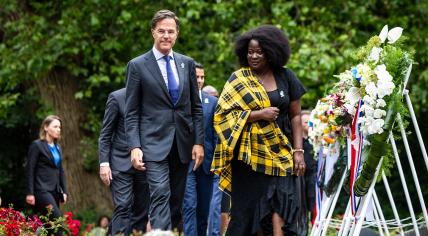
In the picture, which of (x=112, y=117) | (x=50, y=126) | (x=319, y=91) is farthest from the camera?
(x=319, y=91)

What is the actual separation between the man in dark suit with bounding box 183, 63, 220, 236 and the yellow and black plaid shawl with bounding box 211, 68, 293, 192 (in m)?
2.31

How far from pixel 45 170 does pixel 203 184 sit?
3103 millimetres

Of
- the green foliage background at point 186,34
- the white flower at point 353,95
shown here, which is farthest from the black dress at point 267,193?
the green foliage background at point 186,34

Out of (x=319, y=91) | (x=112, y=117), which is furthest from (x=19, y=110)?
(x=112, y=117)

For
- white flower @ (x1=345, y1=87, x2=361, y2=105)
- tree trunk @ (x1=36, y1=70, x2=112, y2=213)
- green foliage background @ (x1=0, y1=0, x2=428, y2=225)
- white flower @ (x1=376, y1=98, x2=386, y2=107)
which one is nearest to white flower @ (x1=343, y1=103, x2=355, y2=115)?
white flower @ (x1=345, y1=87, x2=361, y2=105)

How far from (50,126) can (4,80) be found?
17.8ft

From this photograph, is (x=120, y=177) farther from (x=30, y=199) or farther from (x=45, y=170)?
(x=45, y=170)

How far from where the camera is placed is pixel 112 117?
33.6 feet

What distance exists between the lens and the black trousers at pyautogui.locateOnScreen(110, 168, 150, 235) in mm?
9961

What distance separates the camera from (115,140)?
10352 millimetres

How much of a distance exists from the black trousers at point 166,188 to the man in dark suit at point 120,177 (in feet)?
4.27

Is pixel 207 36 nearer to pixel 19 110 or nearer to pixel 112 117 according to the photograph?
pixel 19 110

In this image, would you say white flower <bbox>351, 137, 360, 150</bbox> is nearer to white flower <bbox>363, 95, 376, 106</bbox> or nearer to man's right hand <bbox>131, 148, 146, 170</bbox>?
white flower <bbox>363, 95, 376, 106</bbox>

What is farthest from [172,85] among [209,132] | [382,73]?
[209,132]
